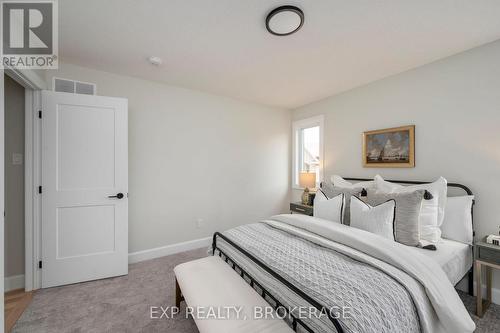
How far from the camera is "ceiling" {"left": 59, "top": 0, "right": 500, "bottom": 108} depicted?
1.62 m

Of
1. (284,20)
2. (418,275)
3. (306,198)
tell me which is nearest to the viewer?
(418,275)

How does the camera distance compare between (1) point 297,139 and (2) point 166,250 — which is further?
(1) point 297,139

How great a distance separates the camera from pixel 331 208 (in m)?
2.42

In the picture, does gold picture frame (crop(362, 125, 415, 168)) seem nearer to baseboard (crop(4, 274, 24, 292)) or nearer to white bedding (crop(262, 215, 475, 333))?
white bedding (crop(262, 215, 475, 333))

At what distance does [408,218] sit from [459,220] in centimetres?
62

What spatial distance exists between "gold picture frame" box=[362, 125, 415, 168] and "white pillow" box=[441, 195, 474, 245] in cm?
60

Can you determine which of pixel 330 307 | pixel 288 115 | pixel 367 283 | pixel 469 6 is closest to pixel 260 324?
pixel 330 307

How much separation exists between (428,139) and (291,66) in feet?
5.94

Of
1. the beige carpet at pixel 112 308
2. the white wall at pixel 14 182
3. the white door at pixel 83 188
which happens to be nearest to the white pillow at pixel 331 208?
the beige carpet at pixel 112 308

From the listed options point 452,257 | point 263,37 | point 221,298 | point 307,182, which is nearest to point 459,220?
point 452,257

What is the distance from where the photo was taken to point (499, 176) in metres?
1.99

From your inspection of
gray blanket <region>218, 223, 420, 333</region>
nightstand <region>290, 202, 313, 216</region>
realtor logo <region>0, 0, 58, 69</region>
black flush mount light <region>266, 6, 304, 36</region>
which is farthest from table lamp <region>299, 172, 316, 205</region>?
realtor logo <region>0, 0, 58, 69</region>

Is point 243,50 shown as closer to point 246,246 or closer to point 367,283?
point 246,246

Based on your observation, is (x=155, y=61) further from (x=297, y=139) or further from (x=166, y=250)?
(x=297, y=139)
